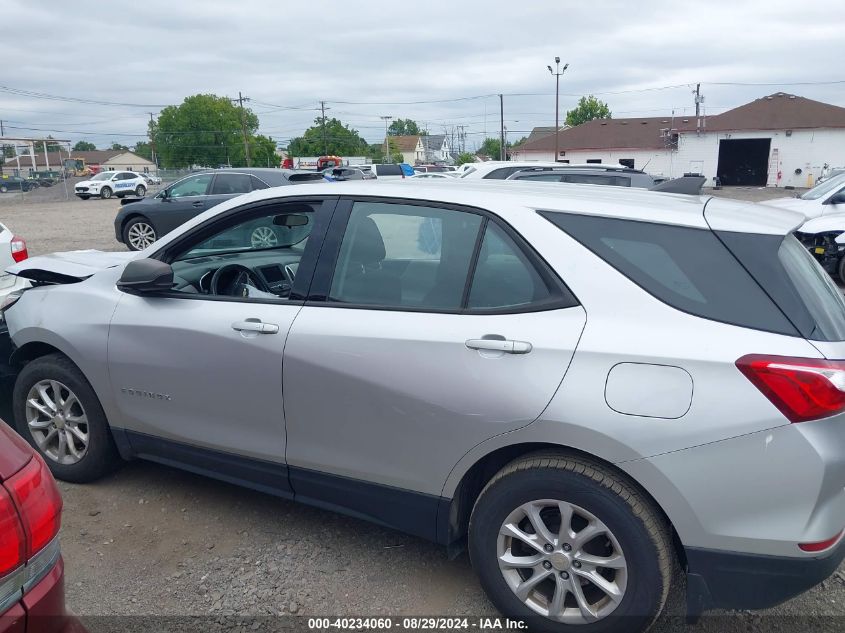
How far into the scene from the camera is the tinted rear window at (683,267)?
2.36 metres

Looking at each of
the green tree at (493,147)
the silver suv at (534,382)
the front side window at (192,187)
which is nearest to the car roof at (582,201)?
the silver suv at (534,382)

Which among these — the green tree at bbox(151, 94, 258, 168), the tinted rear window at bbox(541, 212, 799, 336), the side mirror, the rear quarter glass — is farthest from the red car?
the green tree at bbox(151, 94, 258, 168)

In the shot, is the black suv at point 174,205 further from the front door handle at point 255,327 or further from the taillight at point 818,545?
the taillight at point 818,545

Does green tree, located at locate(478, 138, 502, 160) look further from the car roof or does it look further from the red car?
the red car

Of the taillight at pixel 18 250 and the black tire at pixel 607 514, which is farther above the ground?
the taillight at pixel 18 250

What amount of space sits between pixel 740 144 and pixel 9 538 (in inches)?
2277

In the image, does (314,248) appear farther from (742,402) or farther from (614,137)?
(614,137)

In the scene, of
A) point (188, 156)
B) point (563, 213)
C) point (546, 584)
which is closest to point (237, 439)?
point (546, 584)

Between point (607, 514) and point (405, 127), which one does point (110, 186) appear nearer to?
point (607, 514)

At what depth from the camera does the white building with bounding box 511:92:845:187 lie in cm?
4866

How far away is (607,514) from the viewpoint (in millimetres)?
2443

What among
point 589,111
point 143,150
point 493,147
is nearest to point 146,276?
point 589,111

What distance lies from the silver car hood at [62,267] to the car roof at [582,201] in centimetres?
130

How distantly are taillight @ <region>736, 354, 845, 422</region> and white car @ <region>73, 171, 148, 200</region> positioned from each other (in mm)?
43948
